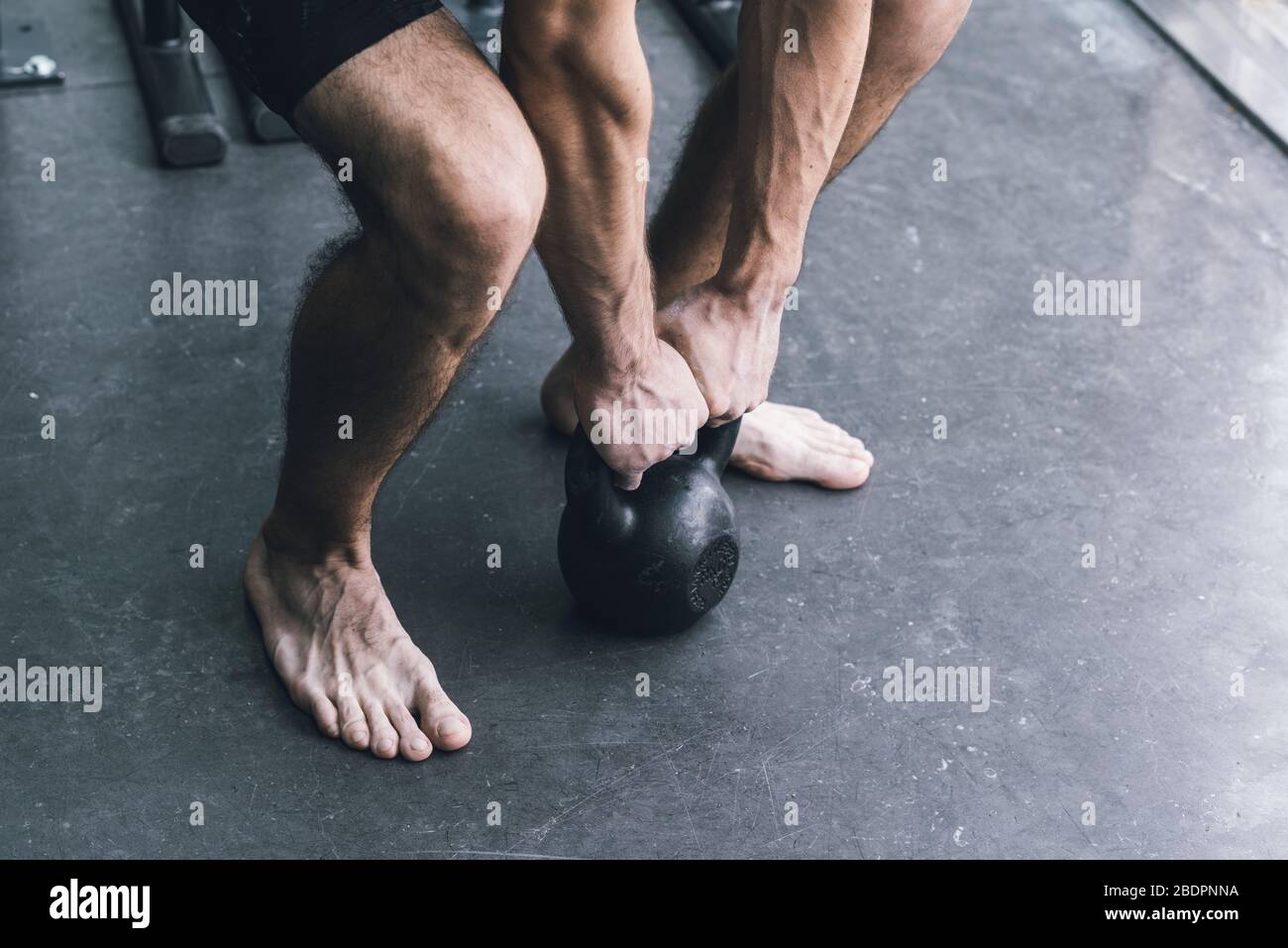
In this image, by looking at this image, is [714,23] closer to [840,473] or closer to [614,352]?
[840,473]

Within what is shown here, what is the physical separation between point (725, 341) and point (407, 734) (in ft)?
1.67

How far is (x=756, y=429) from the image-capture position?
6.31ft

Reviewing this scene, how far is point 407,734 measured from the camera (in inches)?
62.1

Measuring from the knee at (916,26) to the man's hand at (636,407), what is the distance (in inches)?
18.3

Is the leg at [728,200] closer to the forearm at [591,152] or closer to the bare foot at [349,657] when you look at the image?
the forearm at [591,152]

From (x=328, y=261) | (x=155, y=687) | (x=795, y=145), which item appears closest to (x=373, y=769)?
(x=155, y=687)

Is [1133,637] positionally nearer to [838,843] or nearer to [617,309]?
[838,843]

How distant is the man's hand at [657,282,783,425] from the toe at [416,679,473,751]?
400 millimetres

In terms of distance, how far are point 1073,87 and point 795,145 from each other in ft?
4.39

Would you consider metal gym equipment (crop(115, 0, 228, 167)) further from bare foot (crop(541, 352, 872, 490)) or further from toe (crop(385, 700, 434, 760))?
toe (crop(385, 700, 434, 760))

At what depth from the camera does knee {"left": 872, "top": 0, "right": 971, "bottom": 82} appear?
1.74 m

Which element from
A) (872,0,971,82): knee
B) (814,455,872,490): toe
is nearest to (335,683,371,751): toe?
(814,455,872,490): toe

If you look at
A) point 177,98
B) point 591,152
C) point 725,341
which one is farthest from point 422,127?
point 177,98

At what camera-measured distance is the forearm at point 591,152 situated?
1396mm
